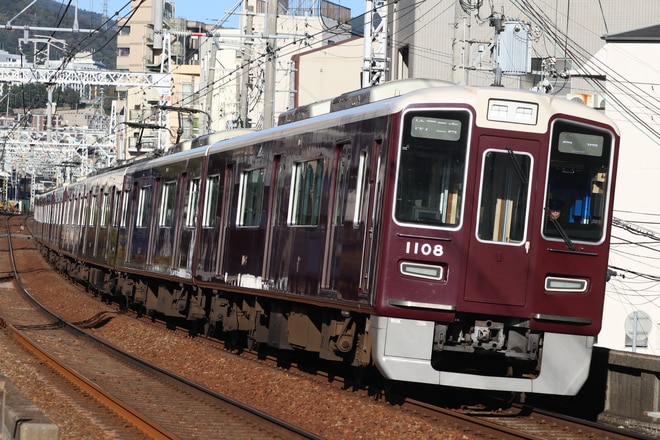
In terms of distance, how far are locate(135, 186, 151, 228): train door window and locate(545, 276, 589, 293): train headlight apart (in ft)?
38.0

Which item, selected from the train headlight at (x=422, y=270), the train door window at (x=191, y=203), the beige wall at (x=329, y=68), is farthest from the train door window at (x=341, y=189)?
the beige wall at (x=329, y=68)

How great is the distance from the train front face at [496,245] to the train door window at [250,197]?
13.4 ft

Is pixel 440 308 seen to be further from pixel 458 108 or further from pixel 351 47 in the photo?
pixel 351 47

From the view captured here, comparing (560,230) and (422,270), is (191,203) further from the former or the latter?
(560,230)

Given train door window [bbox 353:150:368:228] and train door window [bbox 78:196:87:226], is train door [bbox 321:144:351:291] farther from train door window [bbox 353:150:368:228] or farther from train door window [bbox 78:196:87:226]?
train door window [bbox 78:196:87:226]

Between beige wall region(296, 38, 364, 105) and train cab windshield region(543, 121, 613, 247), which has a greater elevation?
beige wall region(296, 38, 364, 105)

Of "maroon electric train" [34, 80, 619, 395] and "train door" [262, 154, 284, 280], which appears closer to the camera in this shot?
"maroon electric train" [34, 80, 619, 395]

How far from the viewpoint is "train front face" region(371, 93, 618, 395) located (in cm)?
981

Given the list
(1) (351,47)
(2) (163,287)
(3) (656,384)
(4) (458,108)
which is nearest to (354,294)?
(4) (458,108)

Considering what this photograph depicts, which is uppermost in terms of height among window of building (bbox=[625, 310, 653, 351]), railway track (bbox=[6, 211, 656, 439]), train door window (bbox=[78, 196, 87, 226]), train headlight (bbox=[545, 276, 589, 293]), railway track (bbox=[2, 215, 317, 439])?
train door window (bbox=[78, 196, 87, 226])

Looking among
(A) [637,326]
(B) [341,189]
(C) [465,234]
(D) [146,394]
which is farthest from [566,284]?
(D) [146,394]

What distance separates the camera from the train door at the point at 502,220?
991 cm

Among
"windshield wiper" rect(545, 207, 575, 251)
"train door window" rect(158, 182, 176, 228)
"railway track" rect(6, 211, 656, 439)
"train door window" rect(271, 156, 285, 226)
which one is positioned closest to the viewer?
"railway track" rect(6, 211, 656, 439)

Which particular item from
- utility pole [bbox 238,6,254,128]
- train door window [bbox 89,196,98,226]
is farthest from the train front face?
train door window [bbox 89,196,98,226]
